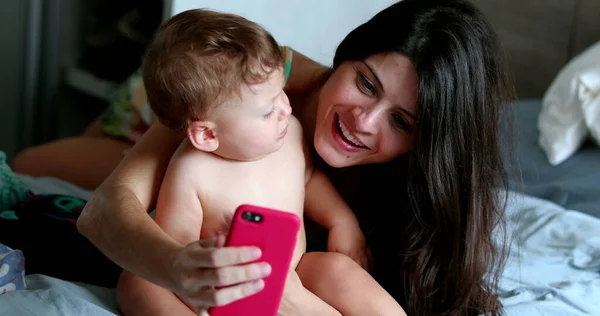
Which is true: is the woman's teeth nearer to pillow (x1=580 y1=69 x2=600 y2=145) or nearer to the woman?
the woman

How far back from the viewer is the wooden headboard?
1.99 metres

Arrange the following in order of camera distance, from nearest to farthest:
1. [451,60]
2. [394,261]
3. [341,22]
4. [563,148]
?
[451,60], [394,261], [563,148], [341,22]

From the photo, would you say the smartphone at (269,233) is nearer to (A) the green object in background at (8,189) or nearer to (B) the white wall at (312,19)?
(A) the green object in background at (8,189)

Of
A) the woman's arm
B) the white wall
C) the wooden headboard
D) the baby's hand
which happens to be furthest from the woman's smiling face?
the wooden headboard

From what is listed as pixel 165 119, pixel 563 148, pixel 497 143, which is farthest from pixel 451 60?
pixel 563 148

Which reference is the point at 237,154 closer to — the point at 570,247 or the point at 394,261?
the point at 394,261

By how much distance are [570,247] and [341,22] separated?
0.80 m

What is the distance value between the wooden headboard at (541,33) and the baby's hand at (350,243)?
3.56 ft

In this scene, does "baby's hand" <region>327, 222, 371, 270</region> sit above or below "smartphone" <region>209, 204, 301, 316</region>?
below

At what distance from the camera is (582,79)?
5.45 ft

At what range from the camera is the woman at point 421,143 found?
1.05m

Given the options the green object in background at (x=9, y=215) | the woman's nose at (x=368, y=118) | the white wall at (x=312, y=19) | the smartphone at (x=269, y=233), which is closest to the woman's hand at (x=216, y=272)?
the smartphone at (x=269, y=233)

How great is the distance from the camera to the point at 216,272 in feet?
2.30

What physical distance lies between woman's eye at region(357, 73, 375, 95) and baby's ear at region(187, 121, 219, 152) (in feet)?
0.78
